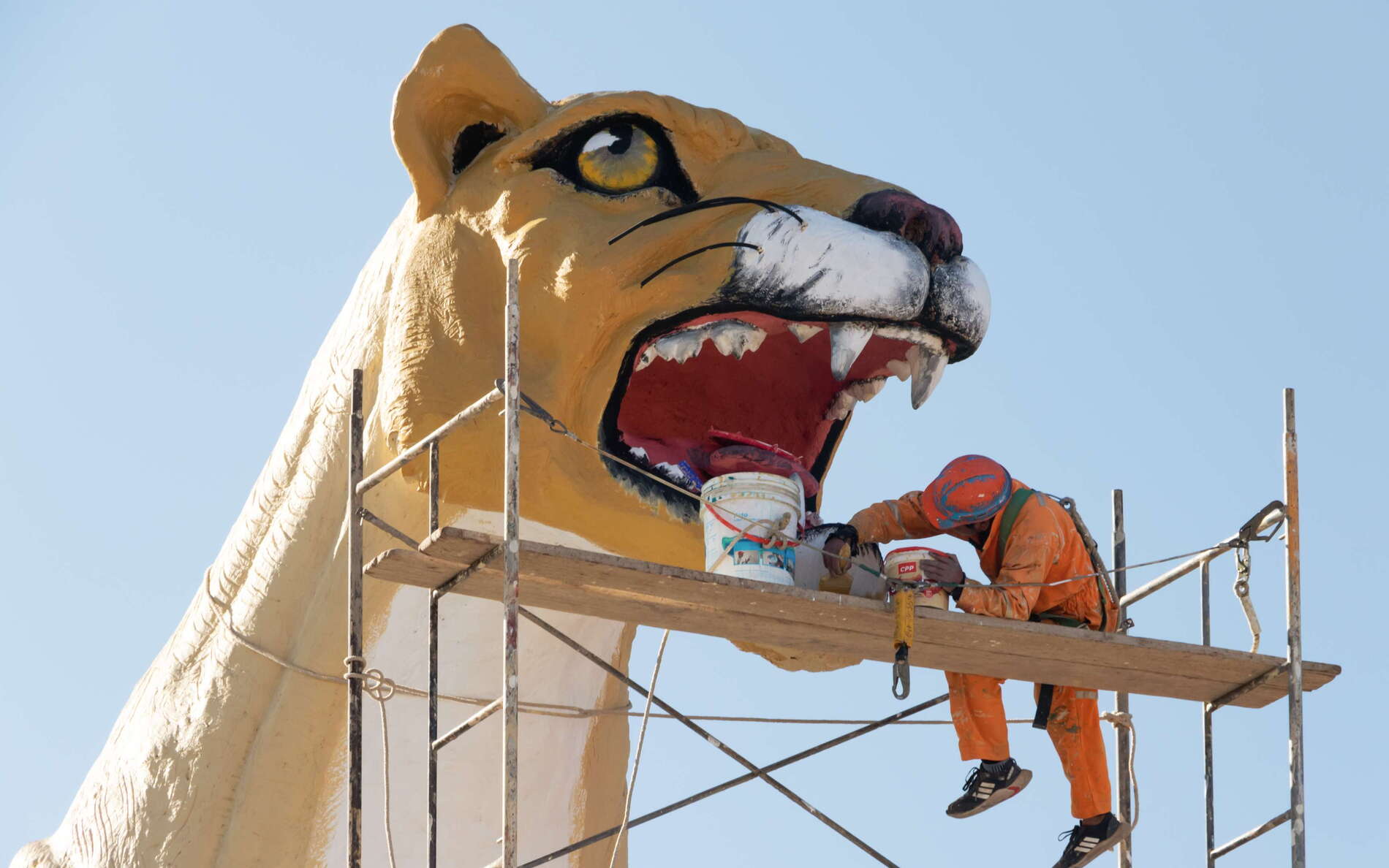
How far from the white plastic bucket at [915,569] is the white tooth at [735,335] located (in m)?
0.82

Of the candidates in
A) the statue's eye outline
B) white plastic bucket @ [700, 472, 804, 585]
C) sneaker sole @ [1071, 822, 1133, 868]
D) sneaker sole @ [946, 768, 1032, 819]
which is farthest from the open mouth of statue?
sneaker sole @ [1071, 822, 1133, 868]

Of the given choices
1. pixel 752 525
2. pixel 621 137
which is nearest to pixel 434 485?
pixel 752 525

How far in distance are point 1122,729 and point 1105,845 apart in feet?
3.55

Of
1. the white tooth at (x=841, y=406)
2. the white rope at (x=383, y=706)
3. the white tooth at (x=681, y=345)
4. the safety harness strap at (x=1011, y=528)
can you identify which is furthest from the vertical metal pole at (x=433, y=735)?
the safety harness strap at (x=1011, y=528)

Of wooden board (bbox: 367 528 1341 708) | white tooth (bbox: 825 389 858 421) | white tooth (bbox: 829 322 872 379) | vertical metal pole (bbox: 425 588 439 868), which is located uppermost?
white tooth (bbox: 825 389 858 421)

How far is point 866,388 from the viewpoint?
307 inches

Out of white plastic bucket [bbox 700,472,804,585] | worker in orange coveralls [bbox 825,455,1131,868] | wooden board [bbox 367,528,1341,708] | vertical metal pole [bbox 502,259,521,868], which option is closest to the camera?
vertical metal pole [bbox 502,259,521,868]

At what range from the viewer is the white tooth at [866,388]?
7.75 metres

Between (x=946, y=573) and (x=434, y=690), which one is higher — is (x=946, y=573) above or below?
above

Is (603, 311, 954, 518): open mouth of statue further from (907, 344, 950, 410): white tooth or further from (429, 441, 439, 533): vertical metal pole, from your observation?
(429, 441, 439, 533): vertical metal pole

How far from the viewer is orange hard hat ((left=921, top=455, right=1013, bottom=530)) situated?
7555mm

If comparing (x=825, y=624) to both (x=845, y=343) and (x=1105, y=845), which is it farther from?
(x=1105, y=845)

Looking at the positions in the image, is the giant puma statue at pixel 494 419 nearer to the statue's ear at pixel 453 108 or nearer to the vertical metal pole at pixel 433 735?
the statue's ear at pixel 453 108

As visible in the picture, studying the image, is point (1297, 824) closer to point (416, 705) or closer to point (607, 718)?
point (607, 718)
